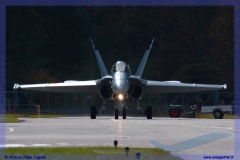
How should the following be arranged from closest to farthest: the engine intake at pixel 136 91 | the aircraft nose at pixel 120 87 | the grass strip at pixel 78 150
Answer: the grass strip at pixel 78 150
the aircraft nose at pixel 120 87
the engine intake at pixel 136 91

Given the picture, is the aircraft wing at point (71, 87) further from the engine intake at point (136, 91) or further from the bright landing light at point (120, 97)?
the bright landing light at point (120, 97)

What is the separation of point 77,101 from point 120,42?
605 cm

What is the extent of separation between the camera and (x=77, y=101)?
172ft

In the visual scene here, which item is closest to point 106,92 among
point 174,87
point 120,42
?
point 174,87

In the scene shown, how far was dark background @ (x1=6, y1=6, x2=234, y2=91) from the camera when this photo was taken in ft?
165

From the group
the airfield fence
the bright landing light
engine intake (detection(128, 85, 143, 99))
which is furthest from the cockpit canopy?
the airfield fence

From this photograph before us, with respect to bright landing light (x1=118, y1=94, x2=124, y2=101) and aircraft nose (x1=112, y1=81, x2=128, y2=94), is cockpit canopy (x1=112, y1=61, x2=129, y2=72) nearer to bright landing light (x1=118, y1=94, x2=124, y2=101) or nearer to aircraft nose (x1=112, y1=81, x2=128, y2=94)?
aircraft nose (x1=112, y1=81, x2=128, y2=94)

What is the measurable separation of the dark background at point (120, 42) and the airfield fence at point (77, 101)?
1.49 meters

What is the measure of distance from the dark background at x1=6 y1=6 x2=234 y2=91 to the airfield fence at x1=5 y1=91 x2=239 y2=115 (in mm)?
1489

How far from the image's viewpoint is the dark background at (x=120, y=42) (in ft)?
165

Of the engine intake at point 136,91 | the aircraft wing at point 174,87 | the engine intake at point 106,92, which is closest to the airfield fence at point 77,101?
the aircraft wing at point 174,87

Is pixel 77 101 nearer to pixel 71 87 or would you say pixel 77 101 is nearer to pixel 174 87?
pixel 71 87

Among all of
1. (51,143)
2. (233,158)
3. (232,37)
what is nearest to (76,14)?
(232,37)

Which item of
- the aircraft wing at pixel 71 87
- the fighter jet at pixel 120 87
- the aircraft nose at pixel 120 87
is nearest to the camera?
the aircraft nose at pixel 120 87
